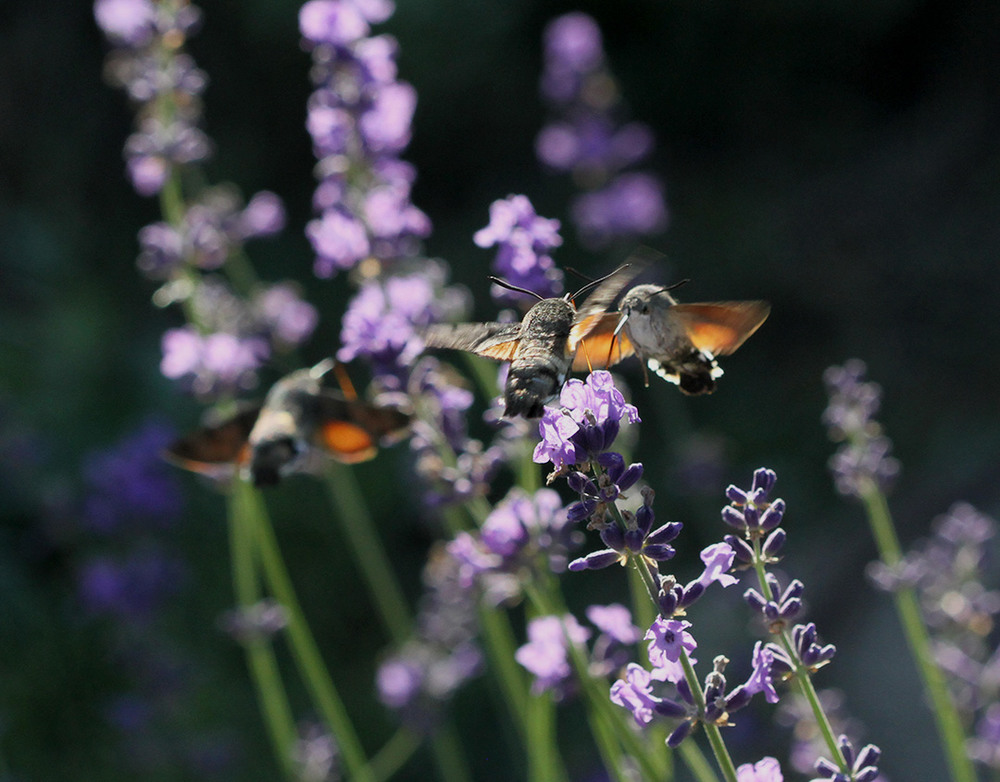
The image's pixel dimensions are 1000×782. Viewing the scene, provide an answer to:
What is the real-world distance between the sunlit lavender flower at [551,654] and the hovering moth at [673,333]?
1.49 ft

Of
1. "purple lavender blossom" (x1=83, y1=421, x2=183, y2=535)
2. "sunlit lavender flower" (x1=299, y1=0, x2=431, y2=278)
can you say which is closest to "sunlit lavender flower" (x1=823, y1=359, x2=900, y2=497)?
"sunlit lavender flower" (x1=299, y1=0, x2=431, y2=278)

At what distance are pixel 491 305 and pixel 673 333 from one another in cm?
403

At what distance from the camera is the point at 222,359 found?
2682 millimetres

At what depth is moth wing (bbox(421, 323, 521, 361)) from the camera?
1695mm

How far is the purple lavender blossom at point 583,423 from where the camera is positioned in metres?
1.27

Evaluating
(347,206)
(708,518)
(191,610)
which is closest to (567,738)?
(708,518)

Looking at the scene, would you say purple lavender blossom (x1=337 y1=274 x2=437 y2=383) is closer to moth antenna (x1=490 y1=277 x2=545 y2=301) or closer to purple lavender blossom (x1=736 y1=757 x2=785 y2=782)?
moth antenna (x1=490 y1=277 x2=545 y2=301)

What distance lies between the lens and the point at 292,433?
2105 mm

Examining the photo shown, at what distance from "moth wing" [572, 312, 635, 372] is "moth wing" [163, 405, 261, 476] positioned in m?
0.90

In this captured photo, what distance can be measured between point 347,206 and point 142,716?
2125 millimetres

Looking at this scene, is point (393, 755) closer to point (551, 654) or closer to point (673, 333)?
point (551, 654)

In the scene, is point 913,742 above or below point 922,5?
below

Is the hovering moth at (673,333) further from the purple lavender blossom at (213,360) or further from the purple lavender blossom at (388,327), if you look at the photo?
the purple lavender blossom at (213,360)

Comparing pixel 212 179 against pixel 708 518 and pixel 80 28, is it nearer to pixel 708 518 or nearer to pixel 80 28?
pixel 80 28
